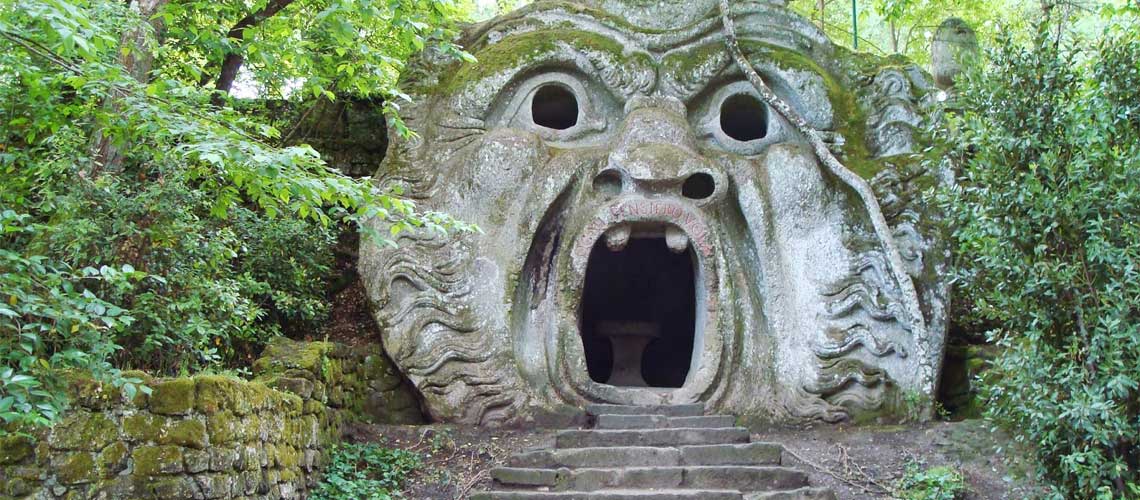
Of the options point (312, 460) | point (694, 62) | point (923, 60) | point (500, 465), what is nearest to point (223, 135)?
point (312, 460)

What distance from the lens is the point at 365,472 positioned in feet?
25.1

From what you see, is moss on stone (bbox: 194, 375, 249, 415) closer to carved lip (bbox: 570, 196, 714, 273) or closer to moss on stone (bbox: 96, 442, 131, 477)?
moss on stone (bbox: 96, 442, 131, 477)

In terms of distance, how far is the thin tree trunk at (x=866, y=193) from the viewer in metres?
8.46

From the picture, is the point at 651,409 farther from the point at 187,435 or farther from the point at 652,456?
the point at 187,435

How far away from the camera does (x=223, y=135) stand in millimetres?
5500

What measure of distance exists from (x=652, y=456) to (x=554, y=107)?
393 cm

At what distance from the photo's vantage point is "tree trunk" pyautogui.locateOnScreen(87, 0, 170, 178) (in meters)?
6.61

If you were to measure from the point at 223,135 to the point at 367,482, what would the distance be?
Answer: 2.99 metres

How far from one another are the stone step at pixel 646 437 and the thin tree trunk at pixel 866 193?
5.64ft

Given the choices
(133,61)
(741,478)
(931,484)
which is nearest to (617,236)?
(741,478)

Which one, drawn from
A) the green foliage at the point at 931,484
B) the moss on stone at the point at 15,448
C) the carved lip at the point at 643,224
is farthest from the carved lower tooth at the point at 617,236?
the moss on stone at the point at 15,448

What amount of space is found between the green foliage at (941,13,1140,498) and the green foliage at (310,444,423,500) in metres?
4.03

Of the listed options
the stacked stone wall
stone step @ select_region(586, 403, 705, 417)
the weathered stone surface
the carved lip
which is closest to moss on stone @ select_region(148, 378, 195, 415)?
the stacked stone wall

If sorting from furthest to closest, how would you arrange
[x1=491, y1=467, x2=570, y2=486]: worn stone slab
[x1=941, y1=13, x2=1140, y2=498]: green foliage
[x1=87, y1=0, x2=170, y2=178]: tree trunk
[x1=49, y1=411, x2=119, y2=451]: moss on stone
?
[x1=491, y1=467, x2=570, y2=486]: worn stone slab → [x1=87, y1=0, x2=170, y2=178]: tree trunk → [x1=941, y1=13, x2=1140, y2=498]: green foliage → [x1=49, y1=411, x2=119, y2=451]: moss on stone
